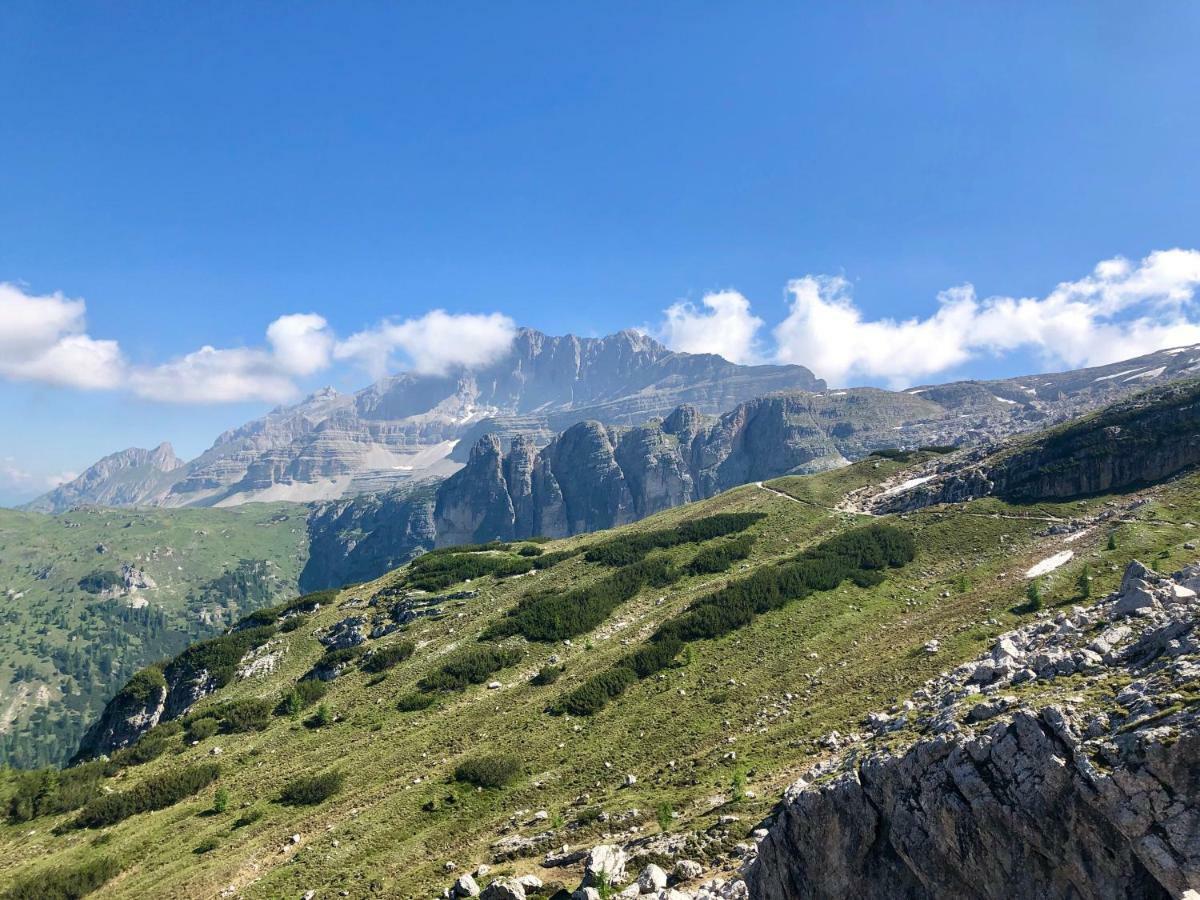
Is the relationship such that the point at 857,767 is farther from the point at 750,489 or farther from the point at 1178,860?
the point at 750,489

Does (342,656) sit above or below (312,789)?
above

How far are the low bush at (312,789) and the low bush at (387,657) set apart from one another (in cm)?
2229

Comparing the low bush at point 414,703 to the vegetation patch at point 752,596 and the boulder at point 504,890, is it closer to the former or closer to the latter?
the vegetation patch at point 752,596

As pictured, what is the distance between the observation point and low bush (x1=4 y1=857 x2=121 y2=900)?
1313 inches

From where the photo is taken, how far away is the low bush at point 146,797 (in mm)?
44438

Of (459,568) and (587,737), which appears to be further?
(459,568)

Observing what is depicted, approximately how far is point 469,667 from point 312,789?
1971 cm

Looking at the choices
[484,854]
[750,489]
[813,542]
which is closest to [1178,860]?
[484,854]

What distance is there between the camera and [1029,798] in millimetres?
16828

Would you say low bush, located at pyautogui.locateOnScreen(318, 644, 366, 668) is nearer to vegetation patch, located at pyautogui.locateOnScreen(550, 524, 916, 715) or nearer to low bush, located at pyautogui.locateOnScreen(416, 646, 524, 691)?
low bush, located at pyautogui.locateOnScreen(416, 646, 524, 691)

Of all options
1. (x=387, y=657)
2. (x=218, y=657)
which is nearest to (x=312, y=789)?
(x=387, y=657)

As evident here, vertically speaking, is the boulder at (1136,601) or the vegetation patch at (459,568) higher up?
the boulder at (1136,601)

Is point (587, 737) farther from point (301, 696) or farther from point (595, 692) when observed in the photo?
point (301, 696)

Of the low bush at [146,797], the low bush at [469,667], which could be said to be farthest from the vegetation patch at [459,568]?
the low bush at [146,797]
